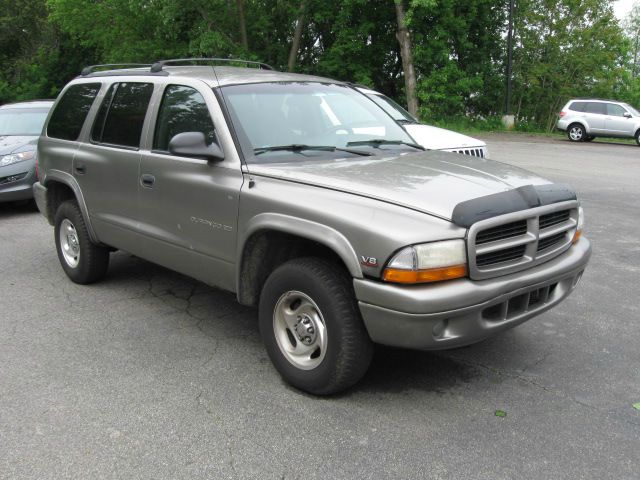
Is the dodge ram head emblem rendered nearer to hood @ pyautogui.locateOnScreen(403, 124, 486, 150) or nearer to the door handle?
the door handle

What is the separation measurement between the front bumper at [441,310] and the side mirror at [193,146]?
1.34 meters

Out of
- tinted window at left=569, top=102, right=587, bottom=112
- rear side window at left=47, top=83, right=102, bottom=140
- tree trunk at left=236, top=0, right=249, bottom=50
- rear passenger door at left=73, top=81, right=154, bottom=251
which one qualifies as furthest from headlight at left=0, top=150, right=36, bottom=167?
tinted window at left=569, top=102, right=587, bottom=112

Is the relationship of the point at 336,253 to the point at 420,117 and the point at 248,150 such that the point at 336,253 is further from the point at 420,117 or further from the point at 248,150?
the point at 420,117

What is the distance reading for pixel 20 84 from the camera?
3547cm

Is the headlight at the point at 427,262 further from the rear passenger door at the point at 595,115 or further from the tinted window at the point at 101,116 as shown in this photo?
the rear passenger door at the point at 595,115

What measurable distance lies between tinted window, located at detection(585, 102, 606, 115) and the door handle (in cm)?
2288

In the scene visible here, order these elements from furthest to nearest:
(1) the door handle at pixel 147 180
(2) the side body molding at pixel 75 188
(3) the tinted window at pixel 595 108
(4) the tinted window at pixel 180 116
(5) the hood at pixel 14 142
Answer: (3) the tinted window at pixel 595 108, (5) the hood at pixel 14 142, (2) the side body molding at pixel 75 188, (1) the door handle at pixel 147 180, (4) the tinted window at pixel 180 116

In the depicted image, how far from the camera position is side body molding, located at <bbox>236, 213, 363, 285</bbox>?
3197 mm

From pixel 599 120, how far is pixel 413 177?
22.7 metres

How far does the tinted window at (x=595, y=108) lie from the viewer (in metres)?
23.7

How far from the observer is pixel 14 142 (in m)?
9.59

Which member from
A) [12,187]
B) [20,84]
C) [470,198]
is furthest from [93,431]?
[20,84]

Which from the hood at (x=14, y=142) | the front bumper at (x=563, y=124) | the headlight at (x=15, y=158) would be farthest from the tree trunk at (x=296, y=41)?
the headlight at (x=15, y=158)

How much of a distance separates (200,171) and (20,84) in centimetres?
3626
